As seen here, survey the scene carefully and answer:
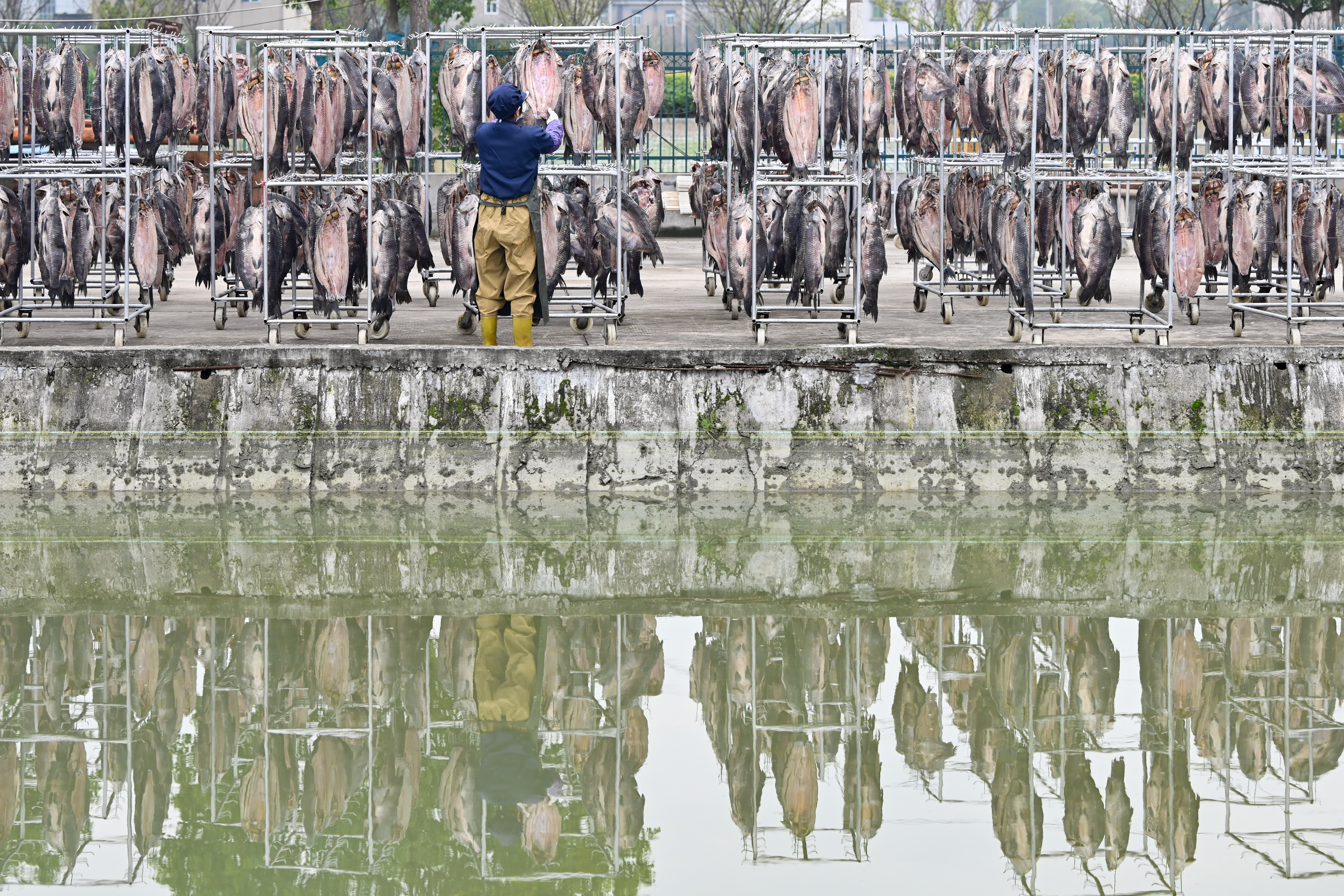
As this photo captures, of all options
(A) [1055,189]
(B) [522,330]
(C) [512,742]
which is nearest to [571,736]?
(C) [512,742]

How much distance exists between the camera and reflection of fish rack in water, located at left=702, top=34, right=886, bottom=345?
11.5 m

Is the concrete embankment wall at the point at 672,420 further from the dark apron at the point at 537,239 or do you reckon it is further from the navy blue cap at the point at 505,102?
the navy blue cap at the point at 505,102

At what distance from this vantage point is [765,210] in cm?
1223

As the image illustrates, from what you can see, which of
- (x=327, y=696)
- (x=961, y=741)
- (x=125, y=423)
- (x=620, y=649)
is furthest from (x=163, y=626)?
(x=961, y=741)

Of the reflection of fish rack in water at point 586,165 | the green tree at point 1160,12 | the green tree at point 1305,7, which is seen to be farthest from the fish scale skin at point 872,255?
the green tree at point 1160,12

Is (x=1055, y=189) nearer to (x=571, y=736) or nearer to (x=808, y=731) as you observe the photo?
(x=808, y=731)

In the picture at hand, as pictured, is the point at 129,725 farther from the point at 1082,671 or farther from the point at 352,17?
the point at 352,17

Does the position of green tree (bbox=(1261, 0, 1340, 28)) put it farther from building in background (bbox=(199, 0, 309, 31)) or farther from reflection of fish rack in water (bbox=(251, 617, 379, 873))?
reflection of fish rack in water (bbox=(251, 617, 379, 873))

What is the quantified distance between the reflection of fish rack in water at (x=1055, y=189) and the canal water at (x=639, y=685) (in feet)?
6.46

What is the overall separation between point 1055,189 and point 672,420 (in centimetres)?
382

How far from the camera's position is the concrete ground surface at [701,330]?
12.0m

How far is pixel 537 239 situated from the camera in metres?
11.2

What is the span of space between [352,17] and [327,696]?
840 inches

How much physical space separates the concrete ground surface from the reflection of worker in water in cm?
334
